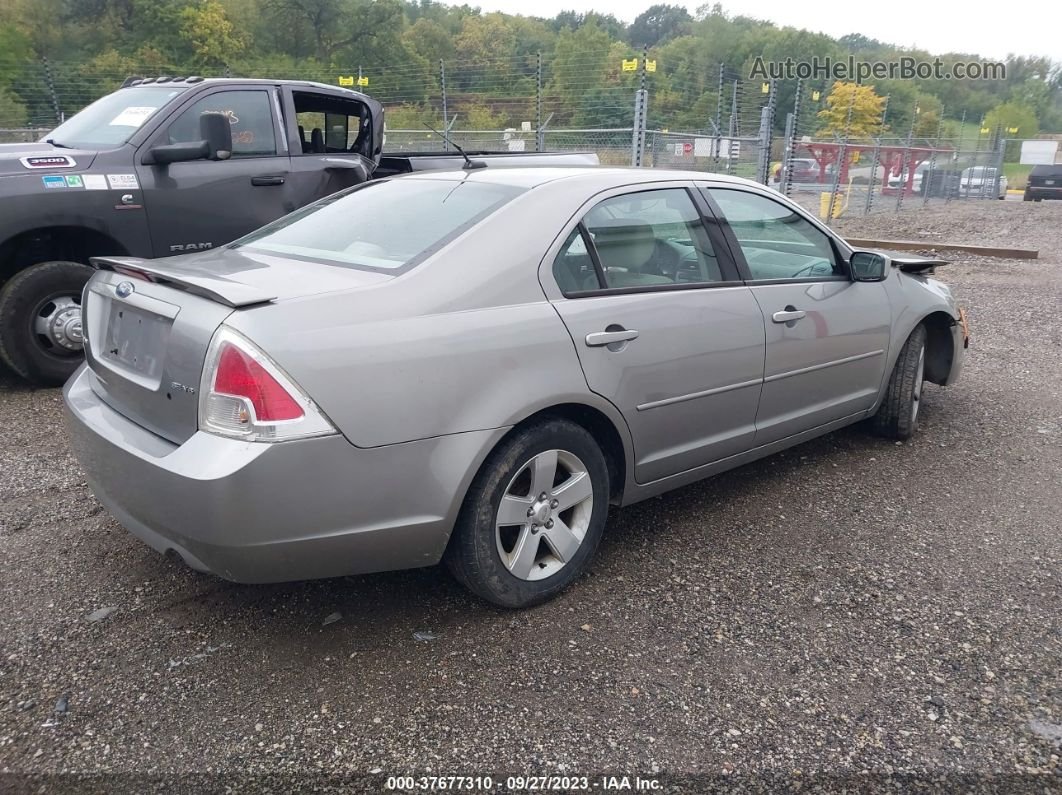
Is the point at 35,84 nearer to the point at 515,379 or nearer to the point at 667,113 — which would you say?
the point at 667,113

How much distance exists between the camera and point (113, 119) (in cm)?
600

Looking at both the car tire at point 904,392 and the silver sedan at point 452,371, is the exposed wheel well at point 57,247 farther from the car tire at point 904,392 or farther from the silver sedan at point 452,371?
the car tire at point 904,392

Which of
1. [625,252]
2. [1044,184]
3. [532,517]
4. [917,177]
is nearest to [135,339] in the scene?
[532,517]

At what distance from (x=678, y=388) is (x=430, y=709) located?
154 centimetres

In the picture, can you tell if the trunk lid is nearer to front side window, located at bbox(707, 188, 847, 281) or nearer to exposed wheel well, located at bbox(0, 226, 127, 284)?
front side window, located at bbox(707, 188, 847, 281)

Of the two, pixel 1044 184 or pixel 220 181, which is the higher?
pixel 220 181

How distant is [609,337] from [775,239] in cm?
150

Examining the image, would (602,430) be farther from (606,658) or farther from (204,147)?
(204,147)

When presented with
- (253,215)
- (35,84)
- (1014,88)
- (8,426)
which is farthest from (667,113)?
(1014,88)

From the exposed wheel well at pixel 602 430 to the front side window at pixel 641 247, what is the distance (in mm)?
434

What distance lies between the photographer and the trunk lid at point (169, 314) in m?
2.54

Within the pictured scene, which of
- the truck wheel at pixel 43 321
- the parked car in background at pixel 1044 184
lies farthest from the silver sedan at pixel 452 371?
the parked car in background at pixel 1044 184

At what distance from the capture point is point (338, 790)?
2221mm

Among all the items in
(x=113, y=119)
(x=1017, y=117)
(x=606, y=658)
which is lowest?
(x=606, y=658)
